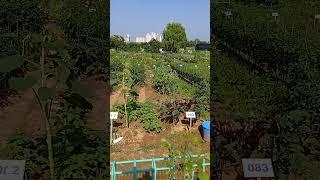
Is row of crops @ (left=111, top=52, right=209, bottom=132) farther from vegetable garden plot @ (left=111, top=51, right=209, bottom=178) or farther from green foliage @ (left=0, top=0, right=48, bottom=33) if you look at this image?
green foliage @ (left=0, top=0, right=48, bottom=33)

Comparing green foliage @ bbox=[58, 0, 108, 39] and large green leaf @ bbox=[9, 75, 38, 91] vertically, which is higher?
green foliage @ bbox=[58, 0, 108, 39]

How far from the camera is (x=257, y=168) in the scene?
2.68m

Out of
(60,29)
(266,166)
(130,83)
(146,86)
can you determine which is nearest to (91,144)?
(266,166)

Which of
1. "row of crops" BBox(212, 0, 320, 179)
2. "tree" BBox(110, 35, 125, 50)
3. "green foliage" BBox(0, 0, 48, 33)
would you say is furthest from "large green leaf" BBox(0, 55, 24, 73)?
"tree" BBox(110, 35, 125, 50)

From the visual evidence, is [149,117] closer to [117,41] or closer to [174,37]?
[117,41]

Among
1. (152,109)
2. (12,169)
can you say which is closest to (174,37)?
(152,109)

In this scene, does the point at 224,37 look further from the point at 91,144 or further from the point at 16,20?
the point at 91,144

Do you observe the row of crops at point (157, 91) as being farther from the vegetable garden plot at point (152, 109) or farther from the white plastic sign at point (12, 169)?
the white plastic sign at point (12, 169)

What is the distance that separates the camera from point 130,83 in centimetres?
657

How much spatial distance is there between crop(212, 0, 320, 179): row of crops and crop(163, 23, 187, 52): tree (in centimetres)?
620

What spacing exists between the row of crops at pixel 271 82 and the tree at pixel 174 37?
20.4ft

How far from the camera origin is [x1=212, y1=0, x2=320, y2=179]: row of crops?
306cm

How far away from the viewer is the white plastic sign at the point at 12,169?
2.38 m

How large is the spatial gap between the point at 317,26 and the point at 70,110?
5454 mm
